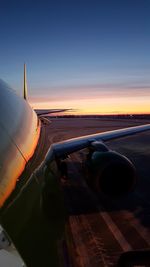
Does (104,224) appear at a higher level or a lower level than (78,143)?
lower

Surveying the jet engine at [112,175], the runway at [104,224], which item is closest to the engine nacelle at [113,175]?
the jet engine at [112,175]

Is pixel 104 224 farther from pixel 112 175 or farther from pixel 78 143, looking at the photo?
pixel 78 143

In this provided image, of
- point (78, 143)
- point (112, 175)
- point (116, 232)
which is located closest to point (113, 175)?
point (112, 175)

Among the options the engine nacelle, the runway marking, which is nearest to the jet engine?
the engine nacelle

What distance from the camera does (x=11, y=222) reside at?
1.69 metres

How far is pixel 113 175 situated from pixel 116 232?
1.49m

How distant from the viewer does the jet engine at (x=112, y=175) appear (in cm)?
669

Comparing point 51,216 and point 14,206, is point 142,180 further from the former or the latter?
point 14,206

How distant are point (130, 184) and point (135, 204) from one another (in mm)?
2410

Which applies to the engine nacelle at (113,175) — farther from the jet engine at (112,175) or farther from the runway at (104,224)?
the runway at (104,224)

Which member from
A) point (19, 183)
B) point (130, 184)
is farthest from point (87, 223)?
point (19, 183)

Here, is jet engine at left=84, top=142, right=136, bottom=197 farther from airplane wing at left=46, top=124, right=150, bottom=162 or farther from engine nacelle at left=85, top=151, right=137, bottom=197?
airplane wing at left=46, top=124, right=150, bottom=162

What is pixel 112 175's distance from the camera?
6.86 m

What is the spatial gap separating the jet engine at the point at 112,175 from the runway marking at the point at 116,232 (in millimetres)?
956
